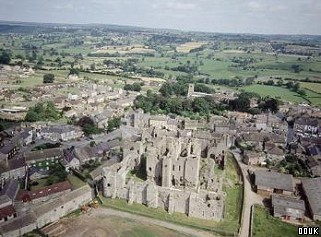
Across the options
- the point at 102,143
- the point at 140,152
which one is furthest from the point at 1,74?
the point at 140,152

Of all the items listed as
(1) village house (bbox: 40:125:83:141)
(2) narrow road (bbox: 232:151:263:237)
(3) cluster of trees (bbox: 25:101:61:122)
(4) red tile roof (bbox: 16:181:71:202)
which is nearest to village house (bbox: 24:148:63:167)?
(1) village house (bbox: 40:125:83:141)

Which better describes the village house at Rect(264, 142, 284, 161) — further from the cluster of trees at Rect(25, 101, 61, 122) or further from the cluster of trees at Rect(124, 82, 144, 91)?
the cluster of trees at Rect(124, 82, 144, 91)

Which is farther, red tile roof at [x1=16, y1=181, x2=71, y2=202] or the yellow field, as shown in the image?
the yellow field

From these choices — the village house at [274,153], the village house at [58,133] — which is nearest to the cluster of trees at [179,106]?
the village house at [58,133]


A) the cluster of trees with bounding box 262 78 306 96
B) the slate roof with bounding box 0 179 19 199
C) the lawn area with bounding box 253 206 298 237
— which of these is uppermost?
the cluster of trees with bounding box 262 78 306 96

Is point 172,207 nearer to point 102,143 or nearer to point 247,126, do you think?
point 102,143

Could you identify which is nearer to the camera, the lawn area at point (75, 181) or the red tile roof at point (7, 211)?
the red tile roof at point (7, 211)

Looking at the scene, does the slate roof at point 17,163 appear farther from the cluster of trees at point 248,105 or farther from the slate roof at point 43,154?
the cluster of trees at point 248,105
